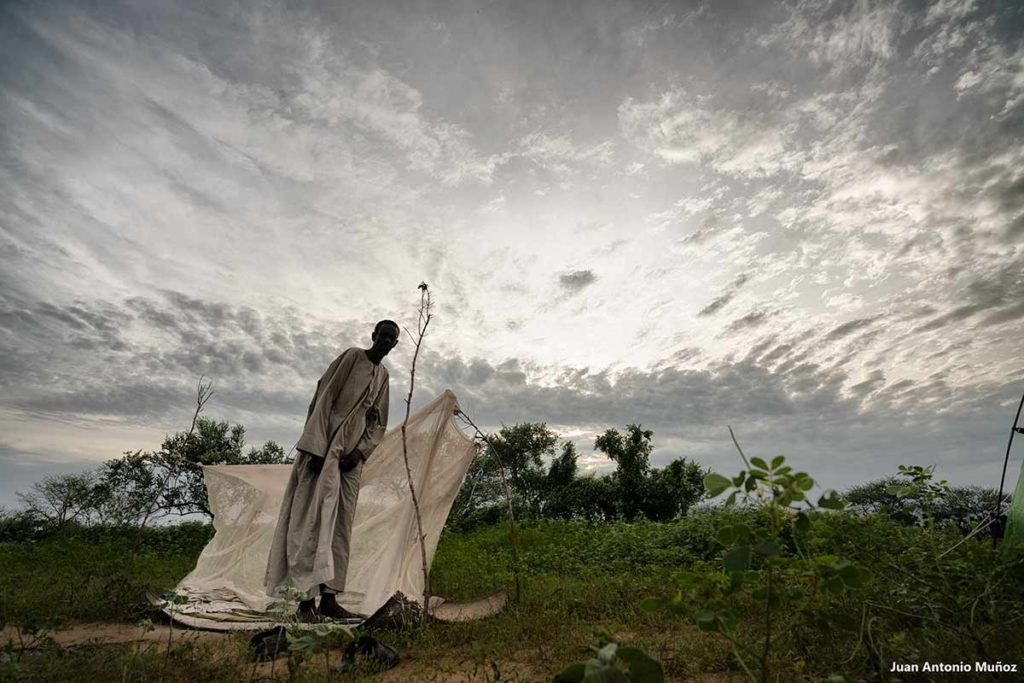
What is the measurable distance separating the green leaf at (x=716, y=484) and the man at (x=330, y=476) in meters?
3.56

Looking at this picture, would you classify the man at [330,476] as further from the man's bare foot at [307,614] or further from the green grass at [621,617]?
the green grass at [621,617]

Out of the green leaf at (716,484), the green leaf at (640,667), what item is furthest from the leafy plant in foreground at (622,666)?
the green leaf at (716,484)

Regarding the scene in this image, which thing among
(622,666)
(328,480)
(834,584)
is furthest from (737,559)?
(328,480)

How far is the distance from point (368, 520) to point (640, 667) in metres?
4.73

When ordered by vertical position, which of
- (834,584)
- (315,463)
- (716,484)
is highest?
(315,463)

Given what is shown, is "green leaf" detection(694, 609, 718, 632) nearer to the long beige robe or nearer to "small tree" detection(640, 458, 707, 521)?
the long beige robe

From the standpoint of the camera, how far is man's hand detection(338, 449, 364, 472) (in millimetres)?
4547

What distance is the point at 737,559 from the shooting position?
1245 mm

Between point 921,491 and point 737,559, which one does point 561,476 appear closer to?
point 921,491

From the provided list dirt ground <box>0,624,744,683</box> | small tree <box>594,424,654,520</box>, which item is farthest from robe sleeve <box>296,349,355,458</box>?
small tree <box>594,424,654,520</box>

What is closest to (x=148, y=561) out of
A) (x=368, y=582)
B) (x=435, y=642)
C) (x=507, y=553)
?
(x=368, y=582)

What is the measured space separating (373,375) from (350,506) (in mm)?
1122

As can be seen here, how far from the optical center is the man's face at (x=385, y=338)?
15.7 feet

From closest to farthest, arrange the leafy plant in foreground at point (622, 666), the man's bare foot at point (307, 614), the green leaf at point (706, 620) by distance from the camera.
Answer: the leafy plant in foreground at point (622, 666), the green leaf at point (706, 620), the man's bare foot at point (307, 614)
